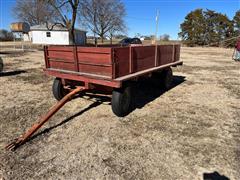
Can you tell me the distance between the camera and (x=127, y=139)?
3760mm

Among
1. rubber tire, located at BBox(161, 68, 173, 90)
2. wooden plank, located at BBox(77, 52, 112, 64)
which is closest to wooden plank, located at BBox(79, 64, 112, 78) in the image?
wooden plank, located at BBox(77, 52, 112, 64)

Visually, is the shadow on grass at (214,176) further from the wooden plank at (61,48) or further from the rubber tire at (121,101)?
the wooden plank at (61,48)

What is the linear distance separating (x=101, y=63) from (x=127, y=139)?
5.25 ft

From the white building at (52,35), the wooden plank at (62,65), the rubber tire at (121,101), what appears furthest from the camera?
the white building at (52,35)

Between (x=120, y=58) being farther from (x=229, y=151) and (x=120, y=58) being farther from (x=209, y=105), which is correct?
(x=209, y=105)

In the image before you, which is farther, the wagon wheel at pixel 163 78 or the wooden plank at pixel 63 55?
the wagon wheel at pixel 163 78

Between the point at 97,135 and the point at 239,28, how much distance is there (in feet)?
140

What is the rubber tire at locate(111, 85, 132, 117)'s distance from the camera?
441 centimetres

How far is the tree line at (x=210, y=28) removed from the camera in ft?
125

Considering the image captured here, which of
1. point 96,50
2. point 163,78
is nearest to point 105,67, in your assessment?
point 96,50

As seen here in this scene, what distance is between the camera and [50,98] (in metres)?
6.04

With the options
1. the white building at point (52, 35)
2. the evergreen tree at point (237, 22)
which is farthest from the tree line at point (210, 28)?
the white building at point (52, 35)

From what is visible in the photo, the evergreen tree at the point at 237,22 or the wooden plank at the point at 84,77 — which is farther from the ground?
the evergreen tree at the point at 237,22

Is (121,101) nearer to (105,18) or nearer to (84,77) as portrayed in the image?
(84,77)
